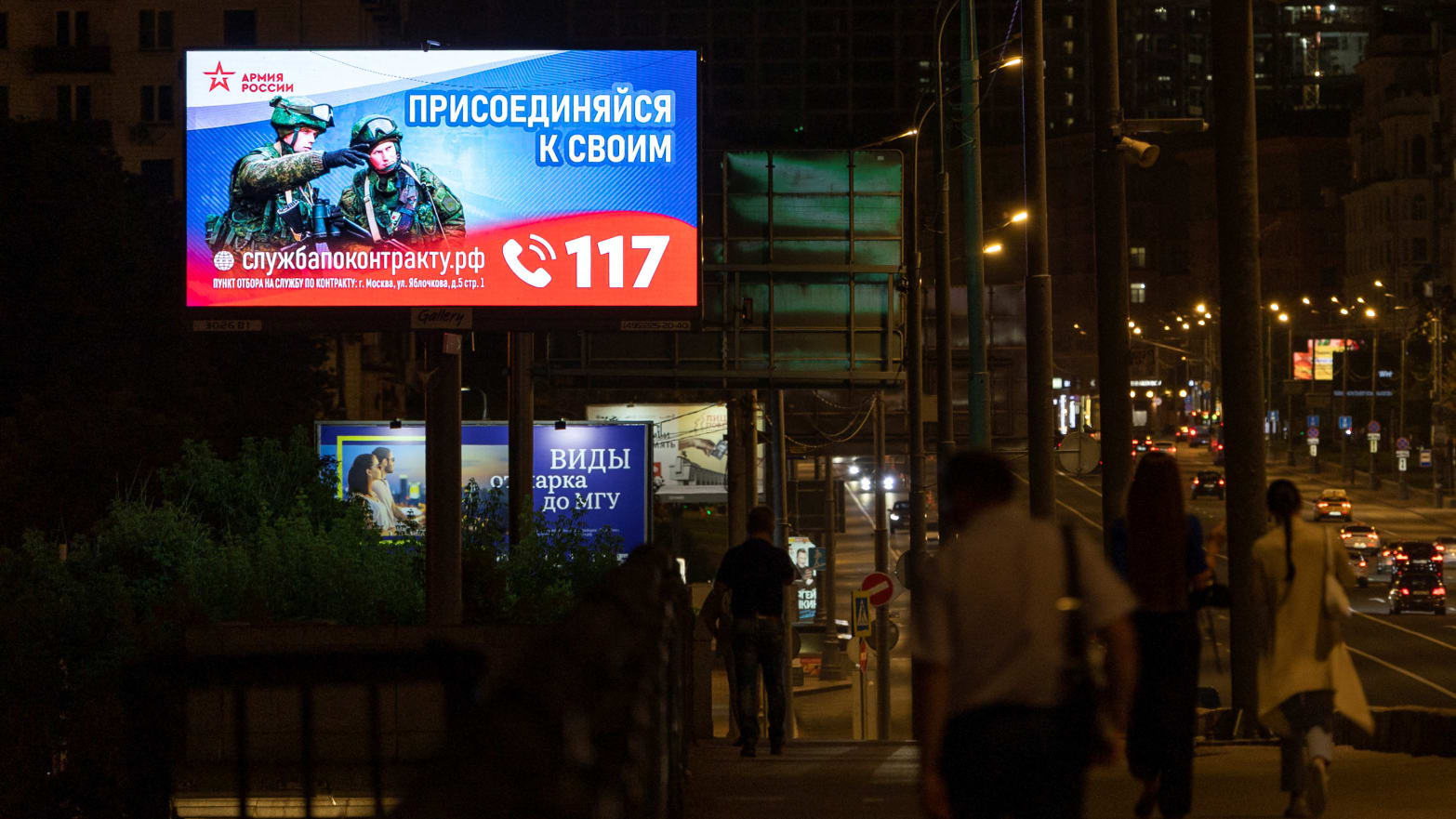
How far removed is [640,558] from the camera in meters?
8.05

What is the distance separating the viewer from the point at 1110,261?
18328 millimetres

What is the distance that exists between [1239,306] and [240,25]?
235 ft

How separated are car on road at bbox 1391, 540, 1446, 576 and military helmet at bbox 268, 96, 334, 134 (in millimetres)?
38940

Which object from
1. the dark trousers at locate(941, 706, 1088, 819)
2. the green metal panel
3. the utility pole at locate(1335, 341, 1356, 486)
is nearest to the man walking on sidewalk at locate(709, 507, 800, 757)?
the dark trousers at locate(941, 706, 1088, 819)

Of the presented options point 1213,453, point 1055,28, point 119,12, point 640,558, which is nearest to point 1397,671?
point 640,558

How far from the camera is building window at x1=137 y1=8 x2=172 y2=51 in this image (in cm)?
8044

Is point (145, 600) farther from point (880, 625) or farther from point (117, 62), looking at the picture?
point (117, 62)

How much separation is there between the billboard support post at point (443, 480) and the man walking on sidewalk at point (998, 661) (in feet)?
30.5

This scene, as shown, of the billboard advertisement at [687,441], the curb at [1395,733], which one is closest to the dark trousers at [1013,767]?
the curb at [1395,733]

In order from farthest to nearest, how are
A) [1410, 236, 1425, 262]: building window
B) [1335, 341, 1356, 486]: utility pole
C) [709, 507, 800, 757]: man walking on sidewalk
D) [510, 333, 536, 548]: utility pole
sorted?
[1410, 236, 1425, 262]: building window, [1335, 341, 1356, 486]: utility pole, [510, 333, 536, 548]: utility pole, [709, 507, 800, 757]: man walking on sidewalk

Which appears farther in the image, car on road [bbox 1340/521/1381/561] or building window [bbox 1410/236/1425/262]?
building window [bbox 1410/236/1425/262]

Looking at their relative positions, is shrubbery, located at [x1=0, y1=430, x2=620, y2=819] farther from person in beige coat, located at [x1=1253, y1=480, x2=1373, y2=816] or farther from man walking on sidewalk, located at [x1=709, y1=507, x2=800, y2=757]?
person in beige coat, located at [x1=1253, y1=480, x2=1373, y2=816]

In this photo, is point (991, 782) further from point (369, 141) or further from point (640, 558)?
point (369, 141)

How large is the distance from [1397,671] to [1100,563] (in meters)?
32.9
